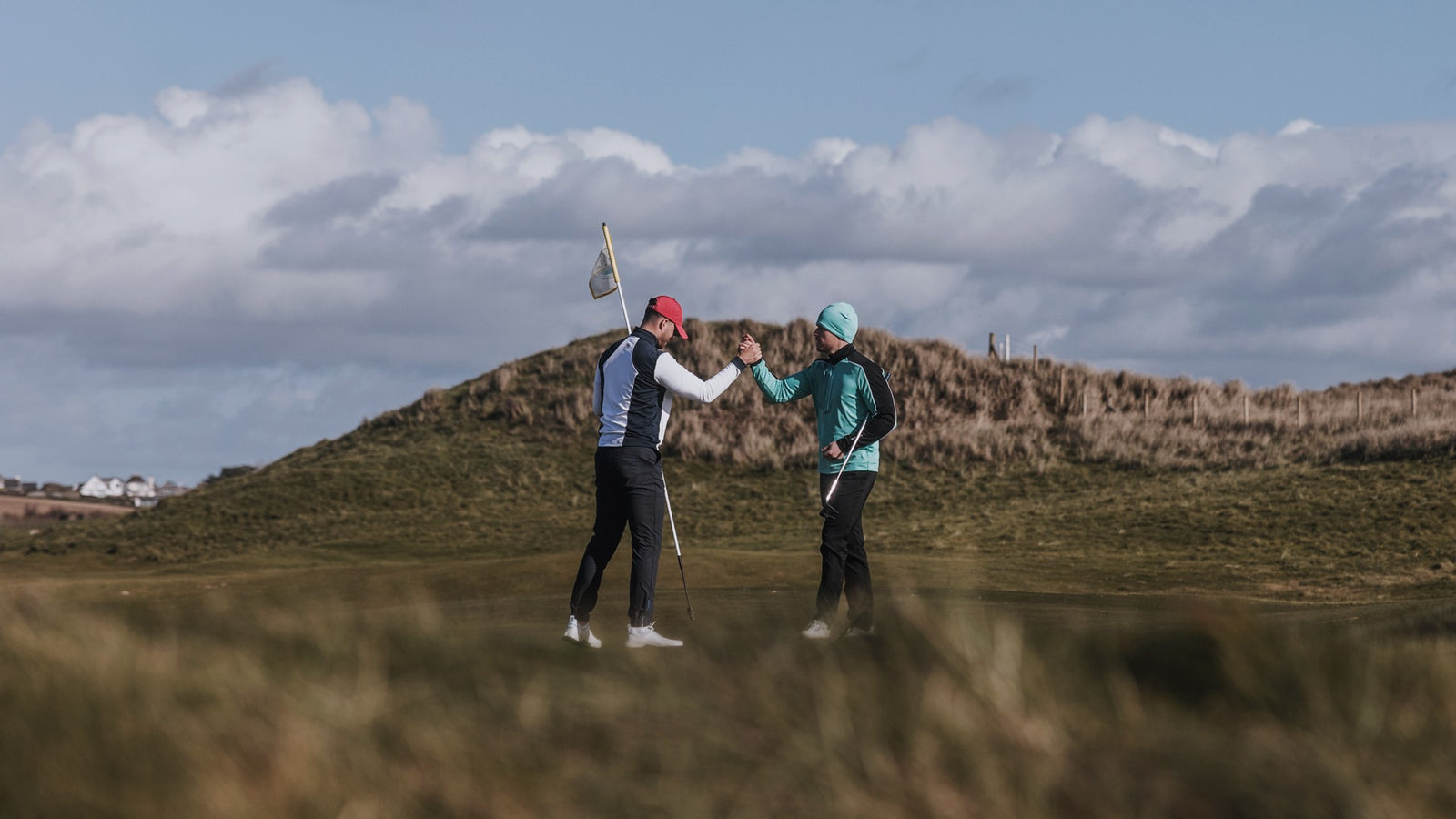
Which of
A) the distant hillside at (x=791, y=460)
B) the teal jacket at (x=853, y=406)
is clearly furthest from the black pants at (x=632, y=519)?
the distant hillside at (x=791, y=460)

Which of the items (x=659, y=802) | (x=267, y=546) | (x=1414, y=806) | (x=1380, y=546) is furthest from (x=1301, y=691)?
(x=267, y=546)

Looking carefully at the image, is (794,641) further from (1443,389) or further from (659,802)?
(1443,389)

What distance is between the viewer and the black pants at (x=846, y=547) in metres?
9.27

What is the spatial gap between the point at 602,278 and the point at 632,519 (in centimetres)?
379

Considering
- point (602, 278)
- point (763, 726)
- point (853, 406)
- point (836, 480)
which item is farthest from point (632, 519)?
point (763, 726)

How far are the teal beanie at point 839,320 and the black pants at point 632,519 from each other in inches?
62.7

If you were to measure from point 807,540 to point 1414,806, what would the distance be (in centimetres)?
2750

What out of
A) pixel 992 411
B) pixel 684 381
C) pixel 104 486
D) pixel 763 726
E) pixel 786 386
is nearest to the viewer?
pixel 763 726

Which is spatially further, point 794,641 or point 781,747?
point 794,641

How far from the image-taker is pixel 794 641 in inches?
157

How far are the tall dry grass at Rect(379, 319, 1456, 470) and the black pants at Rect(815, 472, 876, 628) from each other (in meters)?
27.3

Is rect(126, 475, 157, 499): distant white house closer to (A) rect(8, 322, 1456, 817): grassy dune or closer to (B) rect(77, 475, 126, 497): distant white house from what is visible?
(B) rect(77, 475, 126, 497): distant white house

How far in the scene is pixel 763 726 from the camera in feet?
10.3

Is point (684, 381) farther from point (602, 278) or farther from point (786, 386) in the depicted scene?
point (602, 278)
